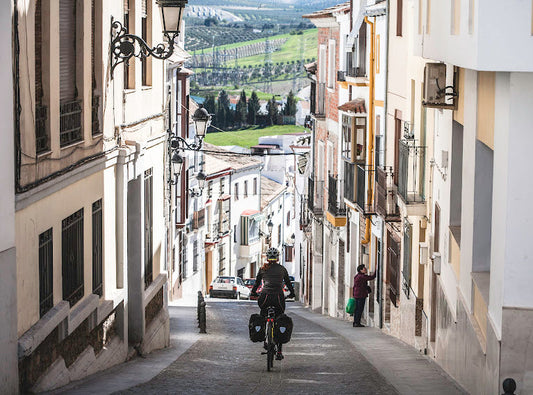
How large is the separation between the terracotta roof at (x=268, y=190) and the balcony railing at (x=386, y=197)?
172ft

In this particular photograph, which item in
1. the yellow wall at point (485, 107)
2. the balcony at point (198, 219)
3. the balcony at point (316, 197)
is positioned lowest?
the balcony at point (198, 219)

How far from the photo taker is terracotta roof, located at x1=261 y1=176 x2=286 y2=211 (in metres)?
74.6

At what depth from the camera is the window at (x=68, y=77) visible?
36.3ft

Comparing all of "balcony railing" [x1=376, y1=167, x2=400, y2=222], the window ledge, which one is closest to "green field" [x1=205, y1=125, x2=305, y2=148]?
"balcony railing" [x1=376, y1=167, x2=400, y2=222]

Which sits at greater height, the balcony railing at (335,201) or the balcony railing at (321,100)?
the balcony railing at (321,100)

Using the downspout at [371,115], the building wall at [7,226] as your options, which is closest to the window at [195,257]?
the downspout at [371,115]

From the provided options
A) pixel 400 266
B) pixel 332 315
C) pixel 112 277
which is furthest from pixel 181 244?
pixel 112 277

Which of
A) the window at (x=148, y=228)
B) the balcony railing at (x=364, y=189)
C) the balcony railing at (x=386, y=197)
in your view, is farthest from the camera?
the balcony railing at (x=364, y=189)

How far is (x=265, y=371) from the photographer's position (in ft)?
42.1

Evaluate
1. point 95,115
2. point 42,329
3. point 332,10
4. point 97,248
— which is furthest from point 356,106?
point 42,329

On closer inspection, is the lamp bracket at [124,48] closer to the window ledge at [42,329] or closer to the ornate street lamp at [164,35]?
the ornate street lamp at [164,35]

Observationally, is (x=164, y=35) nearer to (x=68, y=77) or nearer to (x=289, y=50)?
(x=68, y=77)

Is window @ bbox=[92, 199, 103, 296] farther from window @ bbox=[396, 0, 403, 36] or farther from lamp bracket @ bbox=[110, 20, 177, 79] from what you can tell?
window @ bbox=[396, 0, 403, 36]

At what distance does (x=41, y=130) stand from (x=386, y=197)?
10459 millimetres
